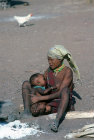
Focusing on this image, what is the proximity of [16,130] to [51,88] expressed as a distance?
2.88 feet

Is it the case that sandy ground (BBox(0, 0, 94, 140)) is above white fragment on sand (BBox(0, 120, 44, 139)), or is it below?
below

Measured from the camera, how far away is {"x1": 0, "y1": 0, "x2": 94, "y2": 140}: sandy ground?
6311 mm

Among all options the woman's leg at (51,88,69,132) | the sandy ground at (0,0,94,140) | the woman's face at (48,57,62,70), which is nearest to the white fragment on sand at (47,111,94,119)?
the sandy ground at (0,0,94,140)

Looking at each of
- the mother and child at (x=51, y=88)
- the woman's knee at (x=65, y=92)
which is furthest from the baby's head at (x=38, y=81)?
the woman's knee at (x=65, y=92)

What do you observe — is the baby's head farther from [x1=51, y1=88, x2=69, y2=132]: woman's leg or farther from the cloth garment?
[x1=51, y1=88, x2=69, y2=132]: woman's leg

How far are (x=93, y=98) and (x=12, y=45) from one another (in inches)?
188

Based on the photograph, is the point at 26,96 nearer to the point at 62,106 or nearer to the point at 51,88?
the point at 51,88

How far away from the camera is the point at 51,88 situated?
17.6ft

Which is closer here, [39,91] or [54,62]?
[54,62]

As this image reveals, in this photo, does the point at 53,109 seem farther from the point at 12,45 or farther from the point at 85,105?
the point at 12,45

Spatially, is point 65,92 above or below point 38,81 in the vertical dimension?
above

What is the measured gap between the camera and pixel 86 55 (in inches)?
361

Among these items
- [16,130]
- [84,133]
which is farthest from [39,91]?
[84,133]

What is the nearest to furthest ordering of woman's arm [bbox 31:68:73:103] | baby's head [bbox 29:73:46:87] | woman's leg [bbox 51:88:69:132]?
woman's leg [bbox 51:88:69:132]
woman's arm [bbox 31:68:73:103]
baby's head [bbox 29:73:46:87]
